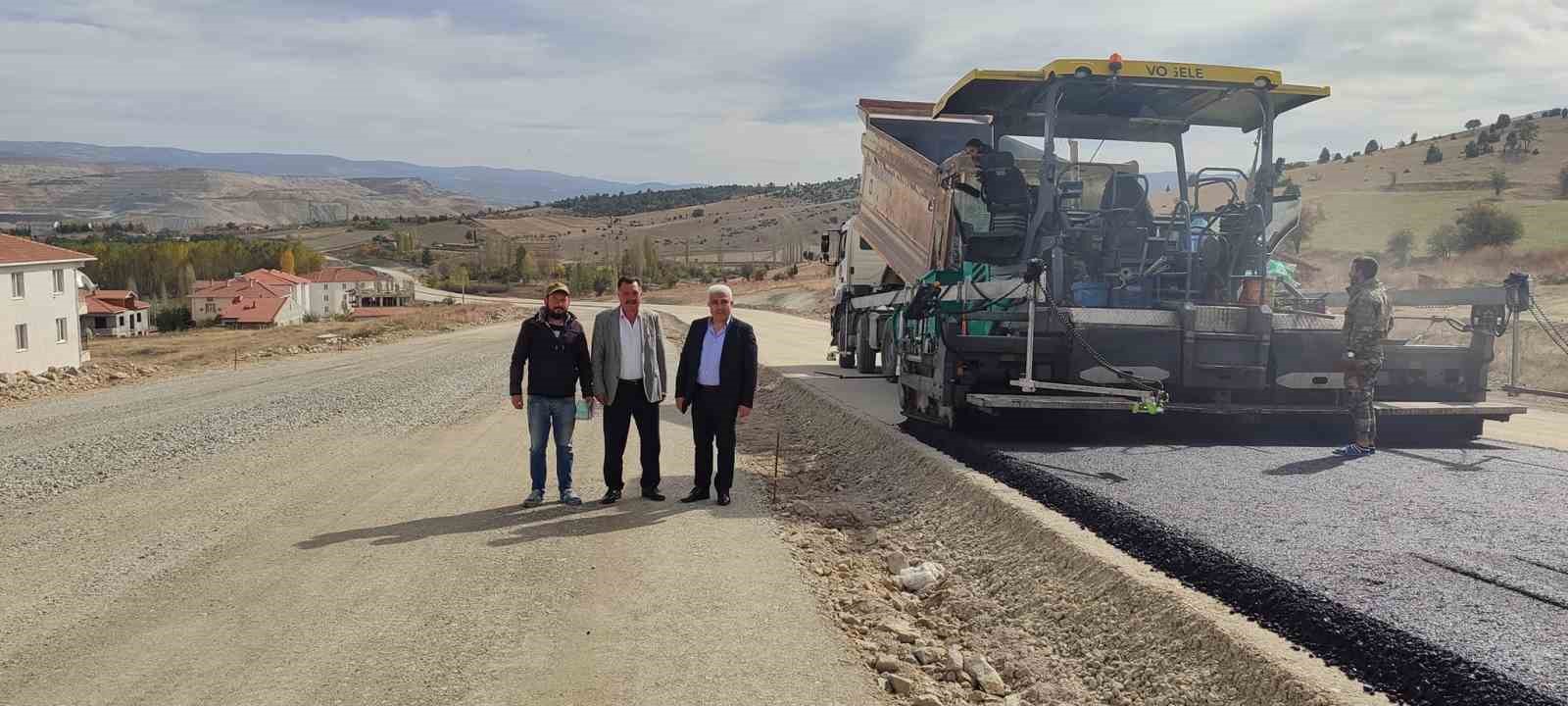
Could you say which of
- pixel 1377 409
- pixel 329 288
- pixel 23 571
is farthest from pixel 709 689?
pixel 329 288

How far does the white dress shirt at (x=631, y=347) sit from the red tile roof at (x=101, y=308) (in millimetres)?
72776

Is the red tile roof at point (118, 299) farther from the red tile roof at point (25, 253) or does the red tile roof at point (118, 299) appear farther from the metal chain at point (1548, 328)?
the metal chain at point (1548, 328)

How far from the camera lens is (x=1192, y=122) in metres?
9.96

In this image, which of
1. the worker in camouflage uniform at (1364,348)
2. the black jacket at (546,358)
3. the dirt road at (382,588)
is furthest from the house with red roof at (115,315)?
the worker in camouflage uniform at (1364,348)

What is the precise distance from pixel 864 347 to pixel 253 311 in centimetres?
6443

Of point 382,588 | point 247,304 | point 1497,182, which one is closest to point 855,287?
point 382,588

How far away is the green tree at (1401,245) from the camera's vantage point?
3650cm

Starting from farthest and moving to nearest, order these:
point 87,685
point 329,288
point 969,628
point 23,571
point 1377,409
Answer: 1. point 329,288
2. point 1377,409
3. point 23,571
4. point 969,628
5. point 87,685

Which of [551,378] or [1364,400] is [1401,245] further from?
[551,378]

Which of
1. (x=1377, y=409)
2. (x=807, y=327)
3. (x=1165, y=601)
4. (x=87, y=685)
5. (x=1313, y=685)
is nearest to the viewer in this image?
(x=1313, y=685)

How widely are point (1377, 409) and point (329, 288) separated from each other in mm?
84603

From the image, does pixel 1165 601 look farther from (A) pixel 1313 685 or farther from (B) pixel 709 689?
(B) pixel 709 689

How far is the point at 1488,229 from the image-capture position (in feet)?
120

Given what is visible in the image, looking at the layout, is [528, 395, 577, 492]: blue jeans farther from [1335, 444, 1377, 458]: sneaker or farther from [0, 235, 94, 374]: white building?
[0, 235, 94, 374]: white building
